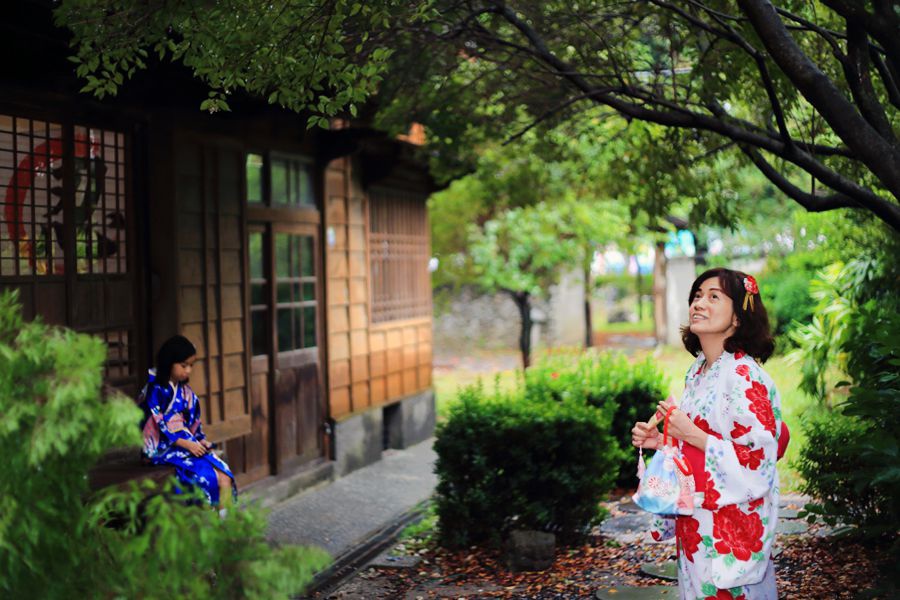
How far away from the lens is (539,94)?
1049cm

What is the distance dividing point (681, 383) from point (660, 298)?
987 centimetres

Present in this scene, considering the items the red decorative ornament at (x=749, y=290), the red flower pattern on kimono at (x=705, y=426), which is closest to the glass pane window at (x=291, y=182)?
the red decorative ornament at (x=749, y=290)

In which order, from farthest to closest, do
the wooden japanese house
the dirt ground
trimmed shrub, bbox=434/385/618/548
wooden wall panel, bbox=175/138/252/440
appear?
wooden wall panel, bbox=175/138/252/440
trimmed shrub, bbox=434/385/618/548
the wooden japanese house
the dirt ground

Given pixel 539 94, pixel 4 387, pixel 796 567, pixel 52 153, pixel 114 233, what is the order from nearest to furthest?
1. pixel 4 387
2. pixel 796 567
3. pixel 52 153
4. pixel 114 233
5. pixel 539 94

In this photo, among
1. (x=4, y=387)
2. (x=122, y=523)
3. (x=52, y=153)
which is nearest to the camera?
(x=4, y=387)

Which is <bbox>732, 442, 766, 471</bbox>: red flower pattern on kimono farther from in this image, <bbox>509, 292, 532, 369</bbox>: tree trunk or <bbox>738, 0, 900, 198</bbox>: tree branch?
<bbox>509, 292, 532, 369</bbox>: tree trunk

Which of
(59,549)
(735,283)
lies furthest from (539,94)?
(59,549)

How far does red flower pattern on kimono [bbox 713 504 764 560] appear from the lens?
15.6ft

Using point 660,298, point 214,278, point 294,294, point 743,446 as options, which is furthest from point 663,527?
point 660,298

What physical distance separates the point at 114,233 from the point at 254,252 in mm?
2327

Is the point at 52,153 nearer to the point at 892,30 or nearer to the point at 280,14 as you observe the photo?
the point at 280,14

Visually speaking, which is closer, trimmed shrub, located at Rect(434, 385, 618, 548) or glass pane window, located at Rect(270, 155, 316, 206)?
trimmed shrub, located at Rect(434, 385, 618, 548)

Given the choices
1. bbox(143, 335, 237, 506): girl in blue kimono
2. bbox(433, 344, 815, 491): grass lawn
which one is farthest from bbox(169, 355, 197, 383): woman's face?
bbox(433, 344, 815, 491): grass lawn

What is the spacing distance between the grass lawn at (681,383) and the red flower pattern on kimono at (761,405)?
416cm
